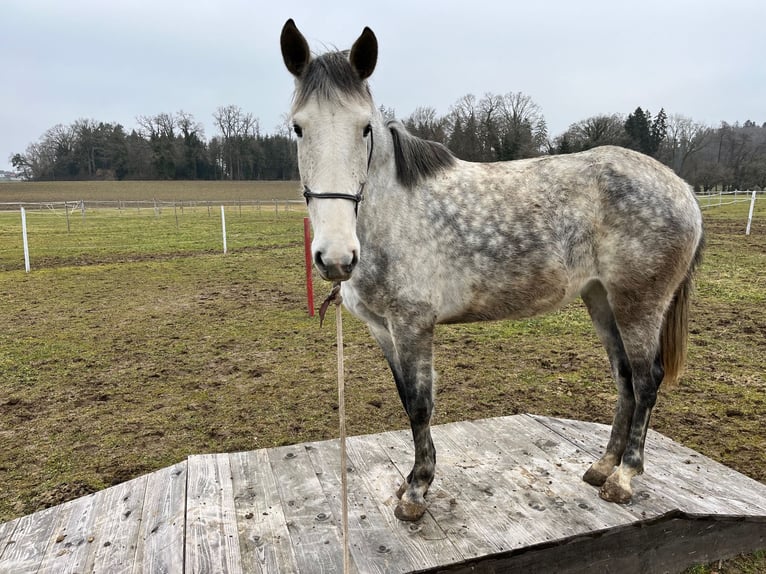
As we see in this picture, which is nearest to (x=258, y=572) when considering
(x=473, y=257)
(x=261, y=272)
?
(x=473, y=257)

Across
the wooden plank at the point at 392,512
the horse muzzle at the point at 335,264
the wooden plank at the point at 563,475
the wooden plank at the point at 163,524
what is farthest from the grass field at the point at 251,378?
the horse muzzle at the point at 335,264

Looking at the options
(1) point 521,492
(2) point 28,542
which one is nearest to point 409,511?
(1) point 521,492

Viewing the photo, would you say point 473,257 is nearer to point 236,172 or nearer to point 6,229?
point 6,229

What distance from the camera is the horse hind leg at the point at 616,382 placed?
2852 mm

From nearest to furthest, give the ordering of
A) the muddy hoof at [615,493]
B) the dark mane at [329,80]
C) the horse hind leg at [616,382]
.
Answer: the dark mane at [329,80], the muddy hoof at [615,493], the horse hind leg at [616,382]

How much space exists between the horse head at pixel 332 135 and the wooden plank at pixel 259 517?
1429 mm

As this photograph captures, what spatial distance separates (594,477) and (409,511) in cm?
121

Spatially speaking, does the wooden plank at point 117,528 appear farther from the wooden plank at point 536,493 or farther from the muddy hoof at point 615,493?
the muddy hoof at point 615,493

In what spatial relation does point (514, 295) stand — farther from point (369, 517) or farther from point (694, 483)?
point (694, 483)

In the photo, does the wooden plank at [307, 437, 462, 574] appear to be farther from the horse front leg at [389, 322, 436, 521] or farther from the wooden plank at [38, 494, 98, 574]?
the wooden plank at [38, 494, 98, 574]

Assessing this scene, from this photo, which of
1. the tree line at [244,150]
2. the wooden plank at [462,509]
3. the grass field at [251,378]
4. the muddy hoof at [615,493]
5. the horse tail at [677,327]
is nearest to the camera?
the wooden plank at [462,509]

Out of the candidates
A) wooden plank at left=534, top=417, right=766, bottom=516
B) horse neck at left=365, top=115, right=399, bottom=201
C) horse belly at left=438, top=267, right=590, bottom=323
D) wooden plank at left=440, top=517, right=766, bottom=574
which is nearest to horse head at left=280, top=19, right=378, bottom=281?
horse neck at left=365, top=115, right=399, bottom=201

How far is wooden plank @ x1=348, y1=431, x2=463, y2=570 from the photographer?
2.20 metres

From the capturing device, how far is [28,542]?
2.37m
